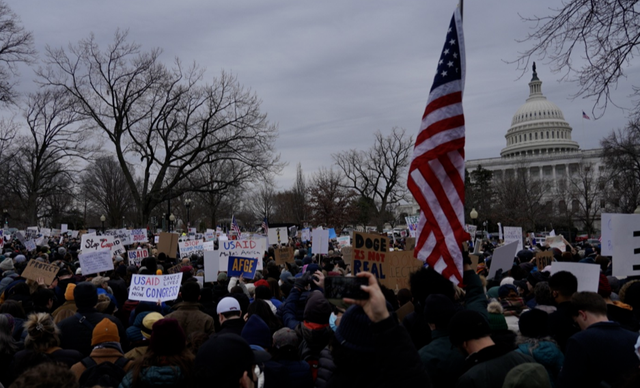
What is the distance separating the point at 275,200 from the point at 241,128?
53643mm

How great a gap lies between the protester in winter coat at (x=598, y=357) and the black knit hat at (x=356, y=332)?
71.9 inches

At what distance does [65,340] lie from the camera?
18.7 feet

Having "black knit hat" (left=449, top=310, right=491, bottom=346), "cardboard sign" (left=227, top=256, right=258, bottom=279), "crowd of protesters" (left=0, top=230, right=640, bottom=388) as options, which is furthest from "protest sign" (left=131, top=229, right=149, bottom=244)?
"black knit hat" (left=449, top=310, right=491, bottom=346)

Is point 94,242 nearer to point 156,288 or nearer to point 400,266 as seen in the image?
point 156,288

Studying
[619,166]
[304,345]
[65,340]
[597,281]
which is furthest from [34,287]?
[619,166]

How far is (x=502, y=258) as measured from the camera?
9.66 meters

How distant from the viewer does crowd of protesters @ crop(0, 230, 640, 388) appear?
289 cm

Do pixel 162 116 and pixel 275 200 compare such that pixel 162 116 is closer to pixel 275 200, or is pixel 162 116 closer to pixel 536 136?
pixel 275 200

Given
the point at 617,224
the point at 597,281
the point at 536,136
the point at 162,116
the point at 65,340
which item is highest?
the point at 536,136

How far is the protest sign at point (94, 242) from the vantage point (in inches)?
599

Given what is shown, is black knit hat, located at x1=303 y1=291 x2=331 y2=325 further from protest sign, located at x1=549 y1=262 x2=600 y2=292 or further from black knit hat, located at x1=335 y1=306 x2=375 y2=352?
protest sign, located at x1=549 y1=262 x2=600 y2=292

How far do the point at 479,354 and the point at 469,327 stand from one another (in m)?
0.19

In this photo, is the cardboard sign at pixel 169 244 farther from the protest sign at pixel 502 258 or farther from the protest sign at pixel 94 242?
the protest sign at pixel 502 258

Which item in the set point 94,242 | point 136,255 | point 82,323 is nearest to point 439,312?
point 82,323
